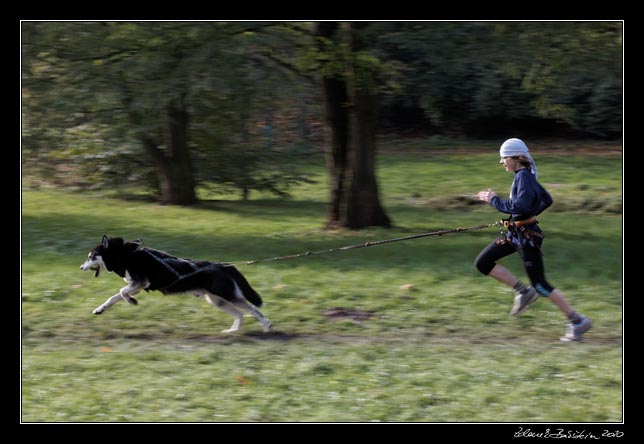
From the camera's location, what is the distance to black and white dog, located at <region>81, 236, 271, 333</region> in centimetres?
835

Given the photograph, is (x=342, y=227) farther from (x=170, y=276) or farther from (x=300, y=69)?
(x=170, y=276)

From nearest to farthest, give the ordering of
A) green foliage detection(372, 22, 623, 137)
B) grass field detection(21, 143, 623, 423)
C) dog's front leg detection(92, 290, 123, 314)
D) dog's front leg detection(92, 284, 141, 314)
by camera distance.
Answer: grass field detection(21, 143, 623, 423) → dog's front leg detection(92, 284, 141, 314) → dog's front leg detection(92, 290, 123, 314) → green foliage detection(372, 22, 623, 137)

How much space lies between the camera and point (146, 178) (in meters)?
18.3

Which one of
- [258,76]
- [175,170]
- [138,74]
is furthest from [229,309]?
[175,170]

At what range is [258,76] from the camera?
1223cm

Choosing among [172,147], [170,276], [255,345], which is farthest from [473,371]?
[172,147]

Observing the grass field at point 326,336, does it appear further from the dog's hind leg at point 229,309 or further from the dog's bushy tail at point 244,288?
→ the dog's bushy tail at point 244,288

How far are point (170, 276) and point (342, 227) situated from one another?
5841 mm

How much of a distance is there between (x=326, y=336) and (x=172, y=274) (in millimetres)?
1483

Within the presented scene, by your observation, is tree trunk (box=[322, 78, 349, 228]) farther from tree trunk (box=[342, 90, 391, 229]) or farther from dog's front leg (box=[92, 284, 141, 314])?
dog's front leg (box=[92, 284, 141, 314])

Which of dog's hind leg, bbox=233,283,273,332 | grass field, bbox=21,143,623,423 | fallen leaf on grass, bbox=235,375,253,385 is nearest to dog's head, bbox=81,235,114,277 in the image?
grass field, bbox=21,143,623,423

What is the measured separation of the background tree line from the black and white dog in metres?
3.33

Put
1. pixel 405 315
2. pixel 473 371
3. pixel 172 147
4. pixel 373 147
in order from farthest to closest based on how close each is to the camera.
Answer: pixel 172 147 < pixel 373 147 < pixel 405 315 < pixel 473 371

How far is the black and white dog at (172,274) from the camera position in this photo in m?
8.35
